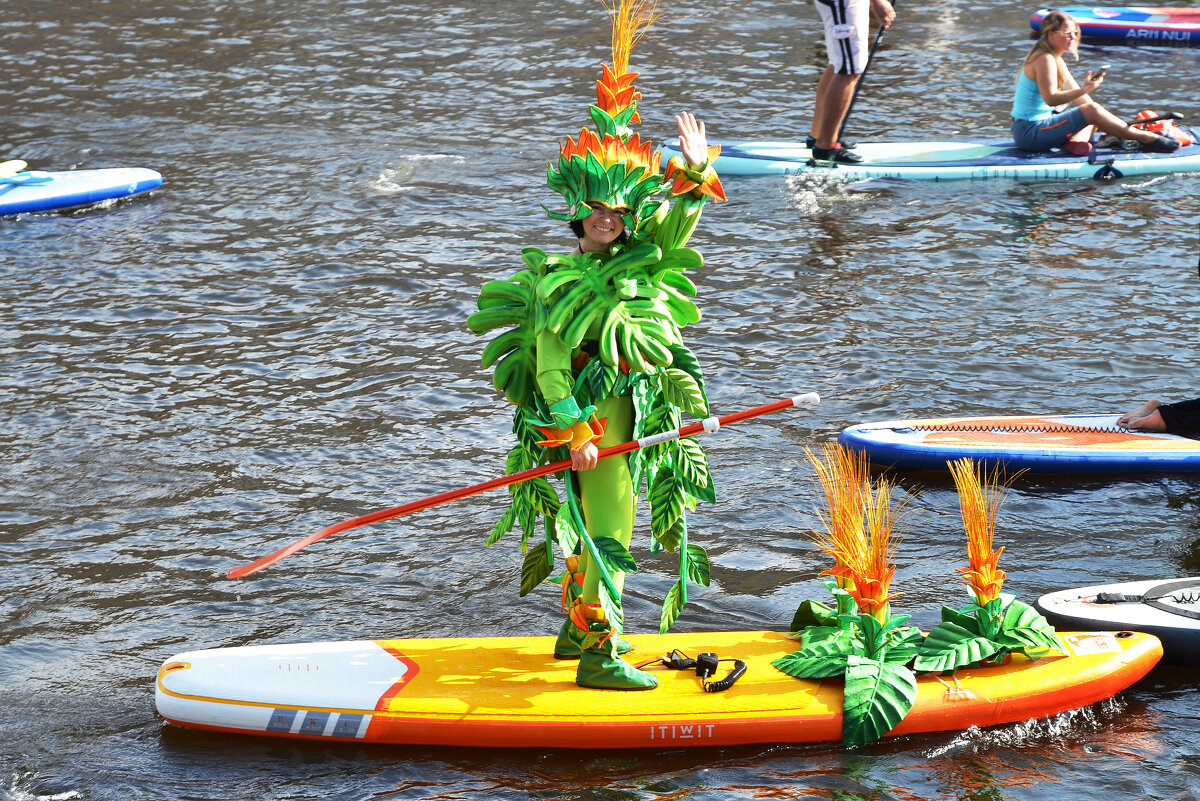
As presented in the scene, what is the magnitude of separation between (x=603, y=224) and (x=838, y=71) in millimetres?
7118

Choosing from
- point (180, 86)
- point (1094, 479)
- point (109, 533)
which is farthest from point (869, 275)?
point (180, 86)

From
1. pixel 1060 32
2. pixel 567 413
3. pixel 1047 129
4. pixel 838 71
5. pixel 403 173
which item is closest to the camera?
pixel 567 413

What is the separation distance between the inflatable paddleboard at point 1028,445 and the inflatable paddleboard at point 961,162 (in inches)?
180

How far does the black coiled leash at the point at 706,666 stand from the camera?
4.85 metres

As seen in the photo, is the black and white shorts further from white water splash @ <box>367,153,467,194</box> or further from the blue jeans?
white water splash @ <box>367,153,467,194</box>

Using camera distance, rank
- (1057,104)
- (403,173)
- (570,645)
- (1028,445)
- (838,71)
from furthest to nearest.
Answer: (403,173)
(838,71)
(1057,104)
(1028,445)
(570,645)

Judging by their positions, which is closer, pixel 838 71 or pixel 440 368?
pixel 440 368

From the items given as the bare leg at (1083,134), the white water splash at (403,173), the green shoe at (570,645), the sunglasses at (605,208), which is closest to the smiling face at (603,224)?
the sunglasses at (605,208)

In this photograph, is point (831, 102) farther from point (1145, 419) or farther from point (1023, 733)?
point (1023, 733)

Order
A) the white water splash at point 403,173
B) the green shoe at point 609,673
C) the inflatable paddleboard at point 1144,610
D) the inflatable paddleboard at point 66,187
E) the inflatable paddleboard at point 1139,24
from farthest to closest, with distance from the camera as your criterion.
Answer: the inflatable paddleboard at point 1139,24 → the white water splash at point 403,173 → the inflatable paddleboard at point 66,187 → the inflatable paddleboard at point 1144,610 → the green shoe at point 609,673

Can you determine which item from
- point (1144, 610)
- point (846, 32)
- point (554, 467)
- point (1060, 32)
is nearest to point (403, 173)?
point (846, 32)

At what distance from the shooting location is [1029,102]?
11.1 m

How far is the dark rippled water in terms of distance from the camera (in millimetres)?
4898

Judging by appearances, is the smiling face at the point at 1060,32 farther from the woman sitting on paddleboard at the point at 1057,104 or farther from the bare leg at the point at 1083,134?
the bare leg at the point at 1083,134
